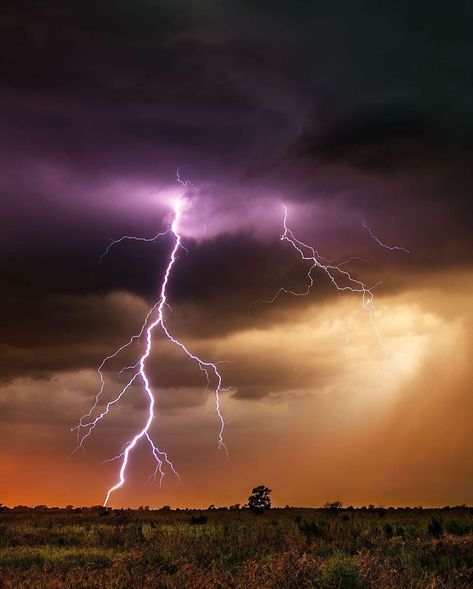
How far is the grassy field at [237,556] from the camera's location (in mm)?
11906

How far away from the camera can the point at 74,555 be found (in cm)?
1800

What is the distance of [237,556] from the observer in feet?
54.6

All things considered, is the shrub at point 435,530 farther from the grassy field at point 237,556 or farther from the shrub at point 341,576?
the shrub at point 341,576

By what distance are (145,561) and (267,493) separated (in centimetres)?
2543

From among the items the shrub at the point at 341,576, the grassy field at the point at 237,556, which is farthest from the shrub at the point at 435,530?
the shrub at the point at 341,576

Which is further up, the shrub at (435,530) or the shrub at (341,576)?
the shrub at (435,530)

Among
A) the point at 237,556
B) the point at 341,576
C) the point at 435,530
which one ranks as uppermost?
the point at 435,530

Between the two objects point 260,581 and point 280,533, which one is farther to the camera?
point 280,533

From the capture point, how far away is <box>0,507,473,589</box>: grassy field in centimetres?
1191

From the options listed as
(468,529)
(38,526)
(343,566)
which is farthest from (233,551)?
(38,526)

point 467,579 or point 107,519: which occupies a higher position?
point 107,519

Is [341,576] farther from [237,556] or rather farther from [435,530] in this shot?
[435,530]

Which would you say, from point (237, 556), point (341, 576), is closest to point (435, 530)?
point (237, 556)

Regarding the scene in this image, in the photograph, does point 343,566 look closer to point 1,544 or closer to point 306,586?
point 306,586
